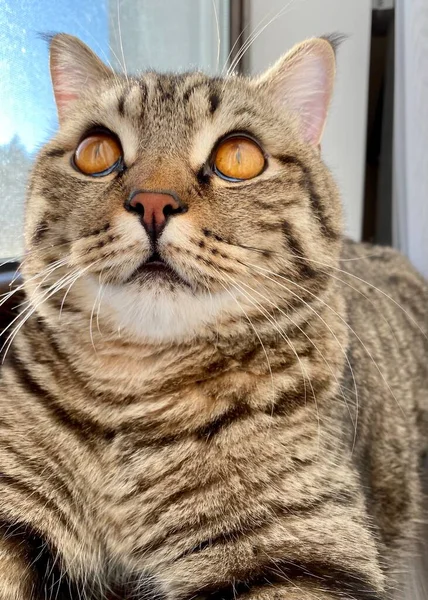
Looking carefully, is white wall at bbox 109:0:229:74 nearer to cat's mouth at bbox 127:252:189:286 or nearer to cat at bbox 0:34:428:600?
cat at bbox 0:34:428:600

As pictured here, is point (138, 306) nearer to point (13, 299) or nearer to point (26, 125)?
point (13, 299)

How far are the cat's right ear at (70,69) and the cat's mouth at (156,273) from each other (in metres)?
0.39

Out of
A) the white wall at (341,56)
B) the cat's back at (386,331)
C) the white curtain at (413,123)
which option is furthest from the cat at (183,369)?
the white wall at (341,56)

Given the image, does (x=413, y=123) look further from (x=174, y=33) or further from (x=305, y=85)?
(x=305, y=85)

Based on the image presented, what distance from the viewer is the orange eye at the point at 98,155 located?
766 mm

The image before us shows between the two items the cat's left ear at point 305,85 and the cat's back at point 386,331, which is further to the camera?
the cat's back at point 386,331

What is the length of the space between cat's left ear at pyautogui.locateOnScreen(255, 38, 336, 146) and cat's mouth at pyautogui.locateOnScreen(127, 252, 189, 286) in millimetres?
369

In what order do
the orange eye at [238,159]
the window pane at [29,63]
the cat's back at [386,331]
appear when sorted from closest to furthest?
the orange eye at [238,159]
the cat's back at [386,331]
the window pane at [29,63]

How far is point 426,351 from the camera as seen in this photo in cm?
143

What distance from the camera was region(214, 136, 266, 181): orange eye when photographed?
0.74 metres

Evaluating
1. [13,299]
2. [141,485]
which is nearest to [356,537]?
[141,485]

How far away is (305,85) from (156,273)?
1.47 ft

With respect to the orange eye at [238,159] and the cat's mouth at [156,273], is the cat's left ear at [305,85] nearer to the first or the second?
the orange eye at [238,159]

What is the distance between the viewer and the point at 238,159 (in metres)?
0.75
